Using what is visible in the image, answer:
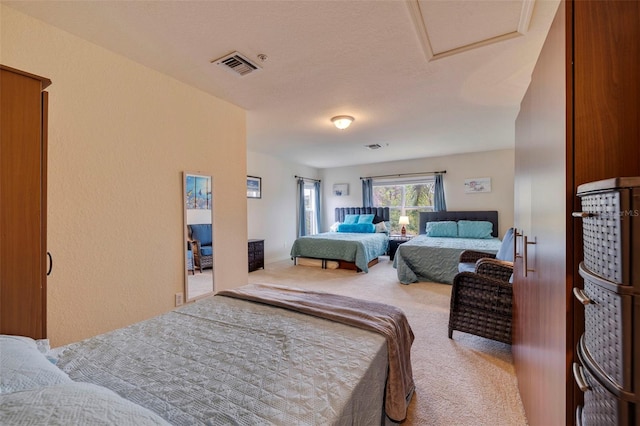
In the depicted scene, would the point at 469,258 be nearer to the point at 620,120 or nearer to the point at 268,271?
the point at 620,120

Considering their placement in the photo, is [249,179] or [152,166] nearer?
[152,166]

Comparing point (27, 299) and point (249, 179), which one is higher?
point (249, 179)

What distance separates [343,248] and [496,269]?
2.77m

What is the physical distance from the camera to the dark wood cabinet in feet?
16.3

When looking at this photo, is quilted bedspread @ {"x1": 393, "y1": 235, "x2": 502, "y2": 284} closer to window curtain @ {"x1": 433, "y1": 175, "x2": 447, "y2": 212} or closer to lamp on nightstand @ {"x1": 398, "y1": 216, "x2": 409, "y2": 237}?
window curtain @ {"x1": 433, "y1": 175, "x2": 447, "y2": 212}

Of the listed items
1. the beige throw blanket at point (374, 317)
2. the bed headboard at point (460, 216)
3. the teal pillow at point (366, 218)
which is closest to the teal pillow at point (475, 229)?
the bed headboard at point (460, 216)

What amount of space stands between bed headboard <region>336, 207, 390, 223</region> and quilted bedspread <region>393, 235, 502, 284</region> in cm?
219

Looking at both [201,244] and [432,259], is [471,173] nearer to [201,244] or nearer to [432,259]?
[432,259]

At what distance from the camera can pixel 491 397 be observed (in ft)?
5.50

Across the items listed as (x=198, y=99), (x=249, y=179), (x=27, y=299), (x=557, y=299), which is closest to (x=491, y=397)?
(x=557, y=299)

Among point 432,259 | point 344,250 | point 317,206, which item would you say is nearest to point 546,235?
point 432,259

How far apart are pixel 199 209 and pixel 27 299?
1693 millimetres

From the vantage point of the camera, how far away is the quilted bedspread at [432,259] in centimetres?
389

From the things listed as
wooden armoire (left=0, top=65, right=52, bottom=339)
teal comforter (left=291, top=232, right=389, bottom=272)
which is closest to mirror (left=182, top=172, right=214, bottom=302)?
wooden armoire (left=0, top=65, right=52, bottom=339)
